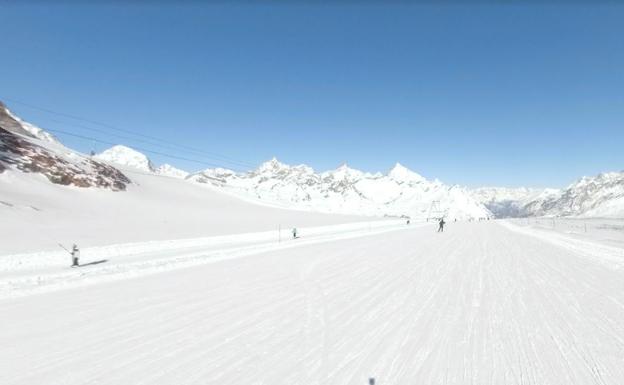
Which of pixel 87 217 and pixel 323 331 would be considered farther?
pixel 87 217

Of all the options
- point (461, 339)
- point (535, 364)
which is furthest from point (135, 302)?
point (535, 364)

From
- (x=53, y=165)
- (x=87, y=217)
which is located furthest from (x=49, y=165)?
(x=87, y=217)

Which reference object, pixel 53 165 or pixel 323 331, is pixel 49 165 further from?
pixel 323 331

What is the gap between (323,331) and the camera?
19.5 feet

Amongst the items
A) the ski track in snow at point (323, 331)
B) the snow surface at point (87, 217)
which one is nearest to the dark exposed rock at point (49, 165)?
the snow surface at point (87, 217)

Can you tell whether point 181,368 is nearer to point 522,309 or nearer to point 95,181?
point 522,309

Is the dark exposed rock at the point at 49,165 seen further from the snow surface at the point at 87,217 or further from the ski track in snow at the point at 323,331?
the ski track in snow at the point at 323,331

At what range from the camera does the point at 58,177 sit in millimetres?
37750

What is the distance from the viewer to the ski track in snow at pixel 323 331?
4.44 m

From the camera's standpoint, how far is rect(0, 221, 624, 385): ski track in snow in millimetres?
4441

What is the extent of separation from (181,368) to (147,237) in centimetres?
2225

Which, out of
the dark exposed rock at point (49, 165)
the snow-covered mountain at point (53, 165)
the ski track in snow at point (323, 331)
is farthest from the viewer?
the dark exposed rock at point (49, 165)

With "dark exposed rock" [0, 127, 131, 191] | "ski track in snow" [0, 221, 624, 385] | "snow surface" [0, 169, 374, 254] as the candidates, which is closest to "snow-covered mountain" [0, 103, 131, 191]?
"dark exposed rock" [0, 127, 131, 191]

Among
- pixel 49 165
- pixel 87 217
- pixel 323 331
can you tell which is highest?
pixel 49 165
